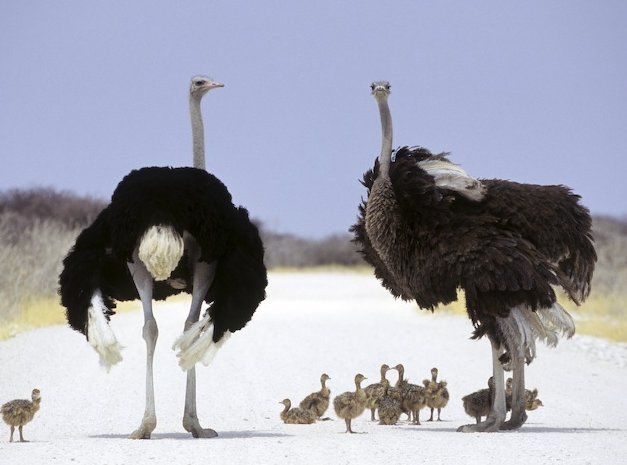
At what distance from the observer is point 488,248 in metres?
10.8

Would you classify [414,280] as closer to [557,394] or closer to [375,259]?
[375,259]

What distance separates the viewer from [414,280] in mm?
11234

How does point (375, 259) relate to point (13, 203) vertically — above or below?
below

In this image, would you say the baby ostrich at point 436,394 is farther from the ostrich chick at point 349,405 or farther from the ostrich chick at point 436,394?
the ostrich chick at point 349,405

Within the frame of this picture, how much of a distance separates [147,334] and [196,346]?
0.62m

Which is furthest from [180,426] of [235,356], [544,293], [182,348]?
[235,356]

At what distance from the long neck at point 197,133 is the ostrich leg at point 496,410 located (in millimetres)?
2766

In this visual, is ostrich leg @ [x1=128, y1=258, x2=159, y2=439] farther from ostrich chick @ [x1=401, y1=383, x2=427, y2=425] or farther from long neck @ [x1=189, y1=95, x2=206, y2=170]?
ostrich chick @ [x1=401, y1=383, x2=427, y2=425]

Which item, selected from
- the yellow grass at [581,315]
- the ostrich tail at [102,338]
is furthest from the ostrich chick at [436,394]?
the yellow grass at [581,315]

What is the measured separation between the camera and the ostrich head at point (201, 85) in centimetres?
1156

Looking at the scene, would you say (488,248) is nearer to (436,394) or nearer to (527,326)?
(527,326)

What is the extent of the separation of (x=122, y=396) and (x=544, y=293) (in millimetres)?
4755

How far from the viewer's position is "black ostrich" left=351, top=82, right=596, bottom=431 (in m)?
10.8

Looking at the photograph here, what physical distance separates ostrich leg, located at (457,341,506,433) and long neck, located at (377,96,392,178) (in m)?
1.86
